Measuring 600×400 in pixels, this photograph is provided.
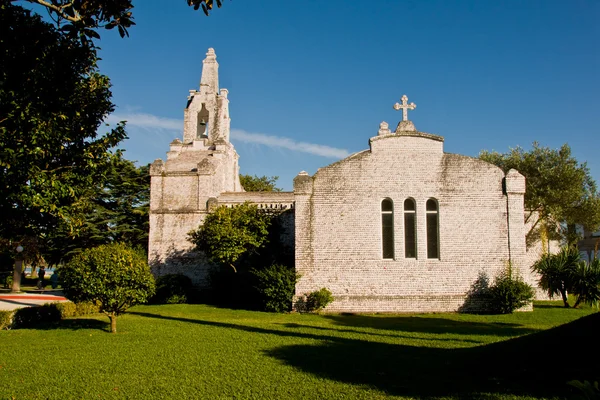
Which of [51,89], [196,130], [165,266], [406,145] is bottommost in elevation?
[165,266]

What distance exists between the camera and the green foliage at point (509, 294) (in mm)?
19562

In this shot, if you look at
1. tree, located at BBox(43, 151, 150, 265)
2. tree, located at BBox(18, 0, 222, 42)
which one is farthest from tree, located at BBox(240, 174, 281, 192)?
tree, located at BBox(18, 0, 222, 42)

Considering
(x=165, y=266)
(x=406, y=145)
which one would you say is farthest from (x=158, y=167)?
(x=406, y=145)

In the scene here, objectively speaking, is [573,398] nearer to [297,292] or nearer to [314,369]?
[314,369]

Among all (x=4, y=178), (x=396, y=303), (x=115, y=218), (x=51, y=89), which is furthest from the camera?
(x=115, y=218)

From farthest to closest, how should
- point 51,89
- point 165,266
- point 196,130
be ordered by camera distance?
1. point 196,130
2. point 165,266
3. point 51,89

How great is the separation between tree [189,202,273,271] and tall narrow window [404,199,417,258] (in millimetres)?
6507

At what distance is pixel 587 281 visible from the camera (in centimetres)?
1998

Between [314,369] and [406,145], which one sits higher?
[406,145]

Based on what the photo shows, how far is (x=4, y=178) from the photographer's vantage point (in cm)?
926

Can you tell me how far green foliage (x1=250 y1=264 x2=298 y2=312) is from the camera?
20.4 m

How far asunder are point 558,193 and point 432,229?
12373 mm

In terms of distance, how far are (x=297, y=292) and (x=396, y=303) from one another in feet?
13.4

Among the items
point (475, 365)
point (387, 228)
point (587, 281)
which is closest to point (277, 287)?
point (387, 228)
